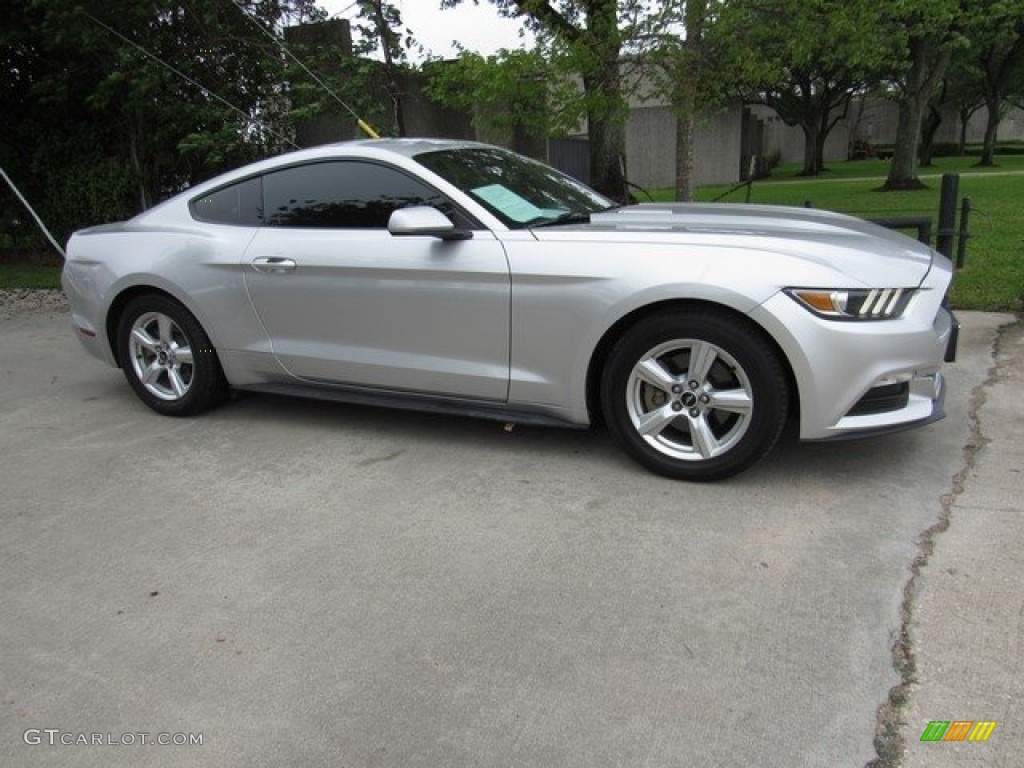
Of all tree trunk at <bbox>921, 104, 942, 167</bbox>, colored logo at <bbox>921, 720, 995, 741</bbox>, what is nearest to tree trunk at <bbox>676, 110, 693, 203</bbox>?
colored logo at <bbox>921, 720, 995, 741</bbox>

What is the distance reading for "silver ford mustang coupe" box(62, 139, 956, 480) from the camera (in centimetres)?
357

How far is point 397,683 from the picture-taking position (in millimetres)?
2584

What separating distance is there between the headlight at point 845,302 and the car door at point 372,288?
4.39ft

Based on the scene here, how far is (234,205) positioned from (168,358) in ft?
3.39

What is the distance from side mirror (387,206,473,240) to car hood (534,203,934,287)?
1.41 ft

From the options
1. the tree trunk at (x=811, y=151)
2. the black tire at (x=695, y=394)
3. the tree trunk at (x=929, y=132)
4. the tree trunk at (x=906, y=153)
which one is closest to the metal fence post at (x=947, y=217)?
the black tire at (x=695, y=394)

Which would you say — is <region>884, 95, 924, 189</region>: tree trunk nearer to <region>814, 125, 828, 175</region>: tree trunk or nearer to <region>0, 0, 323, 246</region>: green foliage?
<region>814, 125, 828, 175</region>: tree trunk

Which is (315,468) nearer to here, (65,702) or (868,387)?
(65,702)

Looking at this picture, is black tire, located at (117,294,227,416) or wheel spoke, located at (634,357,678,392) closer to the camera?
wheel spoke, located at (634,357,678,392)

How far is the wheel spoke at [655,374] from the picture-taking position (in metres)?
3.76

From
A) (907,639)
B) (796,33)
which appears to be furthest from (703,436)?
(796,33)

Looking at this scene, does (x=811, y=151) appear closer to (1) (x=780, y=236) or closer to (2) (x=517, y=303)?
(1) (x=780, y=236)

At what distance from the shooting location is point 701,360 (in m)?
3.71

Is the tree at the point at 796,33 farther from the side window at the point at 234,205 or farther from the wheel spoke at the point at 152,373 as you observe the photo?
the wheel spoke at the point at 152,373
